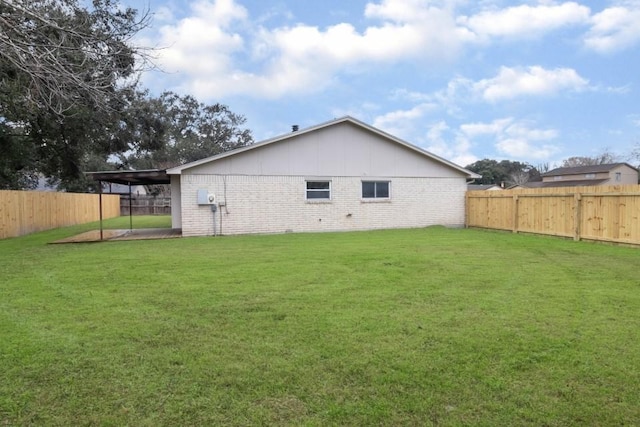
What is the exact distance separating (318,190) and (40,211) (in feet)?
38.9

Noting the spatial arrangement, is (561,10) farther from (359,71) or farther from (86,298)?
(86,298)

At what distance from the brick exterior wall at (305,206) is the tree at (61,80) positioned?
404cm

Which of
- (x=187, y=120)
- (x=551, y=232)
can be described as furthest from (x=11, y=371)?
(x=187, y=120)

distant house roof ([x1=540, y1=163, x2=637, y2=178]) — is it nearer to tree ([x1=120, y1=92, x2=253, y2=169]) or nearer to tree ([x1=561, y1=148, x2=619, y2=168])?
tree ([x1=561, y1=148, x2=619, y2=168])

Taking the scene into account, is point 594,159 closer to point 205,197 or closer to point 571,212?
point 571,212

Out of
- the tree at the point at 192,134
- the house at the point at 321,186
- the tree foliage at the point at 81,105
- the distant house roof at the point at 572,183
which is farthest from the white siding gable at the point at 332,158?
the distant house roof at the point at 572,183

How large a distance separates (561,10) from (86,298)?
519 inches

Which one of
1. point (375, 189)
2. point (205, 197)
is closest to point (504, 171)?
point (375, 189)

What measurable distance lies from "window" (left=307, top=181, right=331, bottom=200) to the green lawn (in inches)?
326

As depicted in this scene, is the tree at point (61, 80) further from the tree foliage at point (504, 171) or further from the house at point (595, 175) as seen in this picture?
the tree foliage at point (504, 171)

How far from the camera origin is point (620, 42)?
41.6 ft

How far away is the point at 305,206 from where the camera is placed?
51.2 ft

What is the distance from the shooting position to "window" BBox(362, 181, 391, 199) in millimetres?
16359

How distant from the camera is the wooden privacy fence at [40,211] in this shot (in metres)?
15.0
